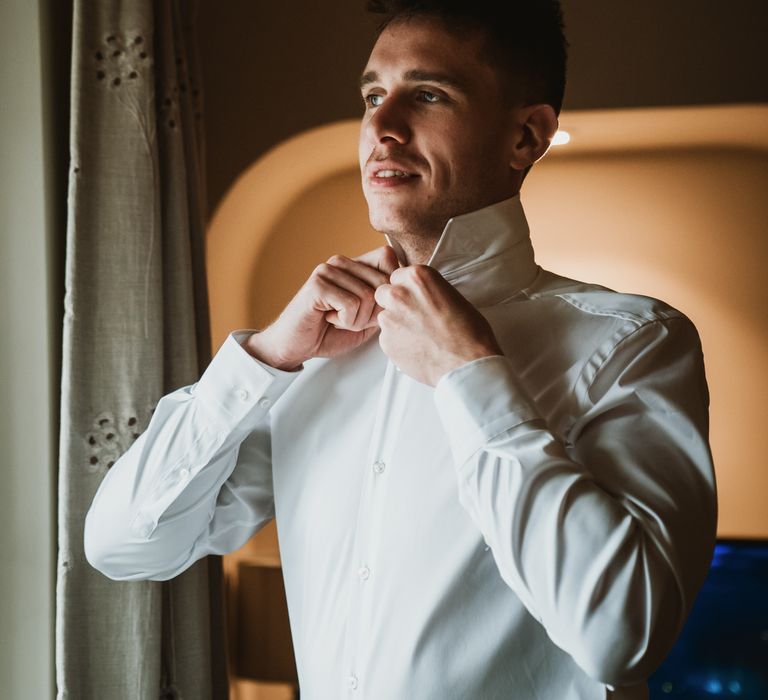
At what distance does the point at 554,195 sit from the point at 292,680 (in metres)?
1.71

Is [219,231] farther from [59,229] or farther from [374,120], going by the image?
[374,120]

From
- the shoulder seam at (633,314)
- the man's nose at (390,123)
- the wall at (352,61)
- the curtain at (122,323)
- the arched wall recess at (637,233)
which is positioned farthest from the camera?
the arched wall recess at (637,233)

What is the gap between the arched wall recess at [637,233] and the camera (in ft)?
8.55

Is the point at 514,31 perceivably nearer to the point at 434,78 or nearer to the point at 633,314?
the point at 434,78

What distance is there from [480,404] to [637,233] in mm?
1939

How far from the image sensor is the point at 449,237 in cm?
121

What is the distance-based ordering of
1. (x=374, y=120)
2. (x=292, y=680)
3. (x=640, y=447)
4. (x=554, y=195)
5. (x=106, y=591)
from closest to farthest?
(x=640, y=447)
(x=374, y=120)
(x=106, y=591)
(x=292, y=680)
(x=554, y=195)

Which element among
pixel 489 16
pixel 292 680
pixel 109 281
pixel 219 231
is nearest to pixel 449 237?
pixel 489 16

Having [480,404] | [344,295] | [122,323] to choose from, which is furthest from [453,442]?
[122,323]

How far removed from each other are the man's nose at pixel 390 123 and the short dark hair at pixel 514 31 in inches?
5.9

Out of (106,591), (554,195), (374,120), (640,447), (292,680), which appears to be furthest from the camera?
(554,195)

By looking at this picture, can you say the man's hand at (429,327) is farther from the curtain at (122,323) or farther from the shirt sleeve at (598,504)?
the curtain at (122,323)

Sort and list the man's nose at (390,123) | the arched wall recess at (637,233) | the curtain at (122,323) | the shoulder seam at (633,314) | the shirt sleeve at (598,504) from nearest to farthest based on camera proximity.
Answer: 1. the shirt sleeve at (598,504)
2. the shoulder seam at (633,314)
3. the man's nose at (390,123)
4. the curtain at (122,323)
5. the arched wall recess at (637,233)

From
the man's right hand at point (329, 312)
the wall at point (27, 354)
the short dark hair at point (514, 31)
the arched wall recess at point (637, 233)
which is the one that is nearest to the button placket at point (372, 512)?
the man's right hand at point (329, 312)
